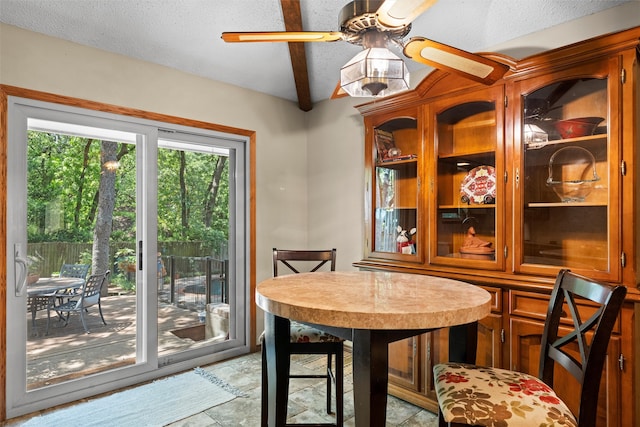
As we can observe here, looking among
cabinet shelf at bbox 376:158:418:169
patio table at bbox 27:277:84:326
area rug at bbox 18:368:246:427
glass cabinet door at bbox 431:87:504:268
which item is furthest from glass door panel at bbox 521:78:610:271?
patio table at bbox 27:277:84:326

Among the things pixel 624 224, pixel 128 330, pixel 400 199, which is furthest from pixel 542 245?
pixel 128 330

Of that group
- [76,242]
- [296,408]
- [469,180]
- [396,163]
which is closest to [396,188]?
[396,163]

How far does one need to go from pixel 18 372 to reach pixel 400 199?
2.82 meters

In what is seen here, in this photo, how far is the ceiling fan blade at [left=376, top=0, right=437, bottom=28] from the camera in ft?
3.80

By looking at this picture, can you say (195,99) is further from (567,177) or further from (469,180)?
(567,177)

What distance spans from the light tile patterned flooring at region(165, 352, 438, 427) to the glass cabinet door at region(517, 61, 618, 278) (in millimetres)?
1194

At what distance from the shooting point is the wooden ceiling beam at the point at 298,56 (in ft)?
8.29

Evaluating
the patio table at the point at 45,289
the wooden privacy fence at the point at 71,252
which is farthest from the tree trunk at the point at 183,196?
the patio table at the point at 45,289

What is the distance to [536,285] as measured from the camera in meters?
2.02

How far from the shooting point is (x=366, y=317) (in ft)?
3.91

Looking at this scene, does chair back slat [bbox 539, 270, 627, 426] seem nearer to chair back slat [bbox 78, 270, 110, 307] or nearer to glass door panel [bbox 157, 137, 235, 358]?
glass door panel [bbox 157, 137, 235, 358]

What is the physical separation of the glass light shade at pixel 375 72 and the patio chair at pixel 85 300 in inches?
93.9

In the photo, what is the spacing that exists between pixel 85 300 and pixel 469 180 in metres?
2.90

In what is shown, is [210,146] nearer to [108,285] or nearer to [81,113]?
[81,113]
